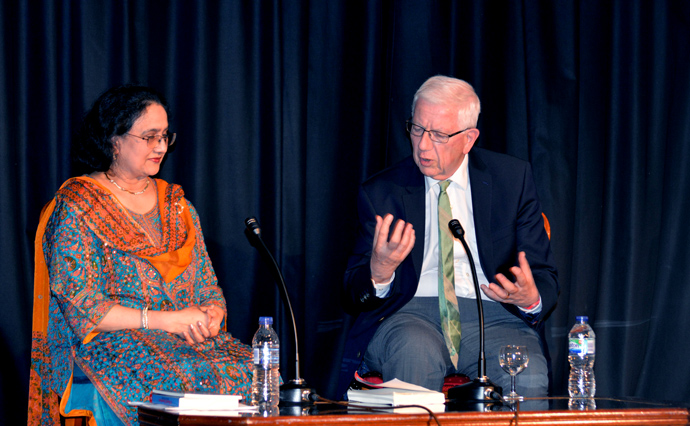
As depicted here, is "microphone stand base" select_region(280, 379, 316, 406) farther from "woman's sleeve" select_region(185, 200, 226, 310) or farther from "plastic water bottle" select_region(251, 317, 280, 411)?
"woman's sleeve" select_region(185, 200, 226, 310)

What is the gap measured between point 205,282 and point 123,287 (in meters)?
0.37

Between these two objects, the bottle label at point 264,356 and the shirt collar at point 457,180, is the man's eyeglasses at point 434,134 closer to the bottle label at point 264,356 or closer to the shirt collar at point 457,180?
the shirt collar at point 457,180

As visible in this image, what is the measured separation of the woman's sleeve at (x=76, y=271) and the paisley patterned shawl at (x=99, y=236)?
0.05 m

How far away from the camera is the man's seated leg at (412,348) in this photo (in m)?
2.69

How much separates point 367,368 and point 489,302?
1.89ft

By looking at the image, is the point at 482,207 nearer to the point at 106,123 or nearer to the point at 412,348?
the point at 412,348

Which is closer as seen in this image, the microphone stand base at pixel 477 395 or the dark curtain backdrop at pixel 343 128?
the microphone stand base at pixel 477 395

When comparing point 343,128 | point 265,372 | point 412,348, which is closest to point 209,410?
point 265,372

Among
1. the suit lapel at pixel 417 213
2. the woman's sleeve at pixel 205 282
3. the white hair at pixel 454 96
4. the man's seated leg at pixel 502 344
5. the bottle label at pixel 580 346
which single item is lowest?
the man's seated leg at pixel 502 344

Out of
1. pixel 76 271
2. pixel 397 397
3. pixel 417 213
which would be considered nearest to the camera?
pixel 397 397

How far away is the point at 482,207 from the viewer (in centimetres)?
310

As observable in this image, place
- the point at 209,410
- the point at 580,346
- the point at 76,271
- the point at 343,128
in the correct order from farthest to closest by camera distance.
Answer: the point at 343,128, the point at 76,271, the point at 580,346, the point at 209,410

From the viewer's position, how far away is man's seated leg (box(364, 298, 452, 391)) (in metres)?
2.69

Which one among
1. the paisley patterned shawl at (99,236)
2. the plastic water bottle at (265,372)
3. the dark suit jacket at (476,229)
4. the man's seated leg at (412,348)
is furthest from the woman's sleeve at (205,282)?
the plastic water bottle at (265,372)
